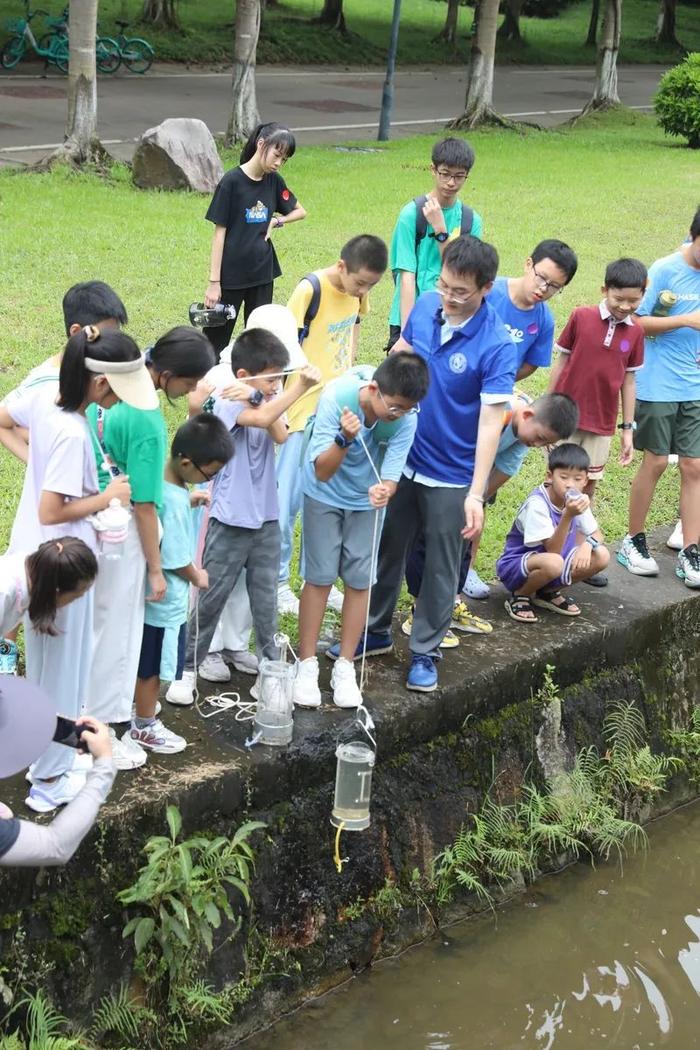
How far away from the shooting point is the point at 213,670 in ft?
15.8

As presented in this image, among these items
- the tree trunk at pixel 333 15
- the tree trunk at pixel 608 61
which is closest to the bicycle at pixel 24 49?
the tree trunk at pixel 608 61

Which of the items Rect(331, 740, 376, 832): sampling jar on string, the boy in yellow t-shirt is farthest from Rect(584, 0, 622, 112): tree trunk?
Rect(331, 740, 376, 832): sampling jar on string

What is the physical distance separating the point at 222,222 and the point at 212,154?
669cm

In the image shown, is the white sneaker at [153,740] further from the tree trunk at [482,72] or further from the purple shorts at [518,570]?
the tree trunk at [482,72]

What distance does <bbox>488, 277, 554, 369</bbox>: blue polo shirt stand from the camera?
5.39 m

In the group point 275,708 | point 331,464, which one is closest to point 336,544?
point 331,464

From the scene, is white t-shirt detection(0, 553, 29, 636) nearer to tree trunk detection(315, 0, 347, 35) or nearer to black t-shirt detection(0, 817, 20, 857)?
black t-shirt detection(0, 817, 20, 857)

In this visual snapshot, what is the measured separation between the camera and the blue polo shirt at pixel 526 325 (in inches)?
212

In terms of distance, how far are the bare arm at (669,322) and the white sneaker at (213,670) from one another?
266cm

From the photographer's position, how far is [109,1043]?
3.91 metres

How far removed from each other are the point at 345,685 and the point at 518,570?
4.05 feet

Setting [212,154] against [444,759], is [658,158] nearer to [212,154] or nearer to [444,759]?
[212,154]

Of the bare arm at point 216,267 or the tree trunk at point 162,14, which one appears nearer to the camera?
the bare arm at point 216,267

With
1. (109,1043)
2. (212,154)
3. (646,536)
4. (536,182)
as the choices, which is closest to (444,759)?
(109,1043)
